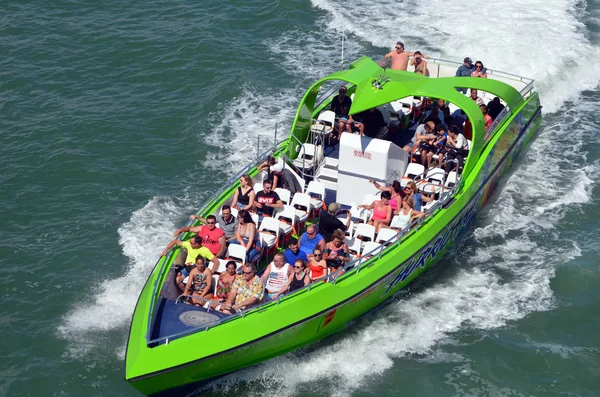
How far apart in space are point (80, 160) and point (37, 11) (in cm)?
838

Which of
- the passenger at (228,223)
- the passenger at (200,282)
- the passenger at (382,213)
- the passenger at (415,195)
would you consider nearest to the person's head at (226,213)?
the passenger at (228,223)

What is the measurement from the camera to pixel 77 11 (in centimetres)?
2612

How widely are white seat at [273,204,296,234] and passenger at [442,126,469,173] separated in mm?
3555

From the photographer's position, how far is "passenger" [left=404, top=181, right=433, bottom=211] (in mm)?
15445

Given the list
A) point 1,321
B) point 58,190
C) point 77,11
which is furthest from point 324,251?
point 77,11

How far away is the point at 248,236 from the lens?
14719 mm

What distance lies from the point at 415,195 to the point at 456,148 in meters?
1.99

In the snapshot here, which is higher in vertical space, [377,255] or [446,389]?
[377,255]

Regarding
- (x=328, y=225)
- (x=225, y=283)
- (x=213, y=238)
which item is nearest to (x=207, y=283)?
(x=225, y=283)

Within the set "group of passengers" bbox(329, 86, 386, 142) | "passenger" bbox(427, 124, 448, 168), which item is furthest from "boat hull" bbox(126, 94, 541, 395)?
"group of passengers" bbox(329, 86, 386, 142)

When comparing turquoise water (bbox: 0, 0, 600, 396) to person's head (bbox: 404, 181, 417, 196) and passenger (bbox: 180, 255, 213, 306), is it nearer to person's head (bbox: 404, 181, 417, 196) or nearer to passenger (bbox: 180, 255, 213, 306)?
passenger (bbox: 180, 255, 213, 306)

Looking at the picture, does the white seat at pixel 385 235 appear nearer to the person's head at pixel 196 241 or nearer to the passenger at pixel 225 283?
the passenger at pixel 225 283

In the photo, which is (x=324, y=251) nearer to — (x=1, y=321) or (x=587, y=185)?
(x=1, y=321)

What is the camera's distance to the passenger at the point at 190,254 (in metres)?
14.2
